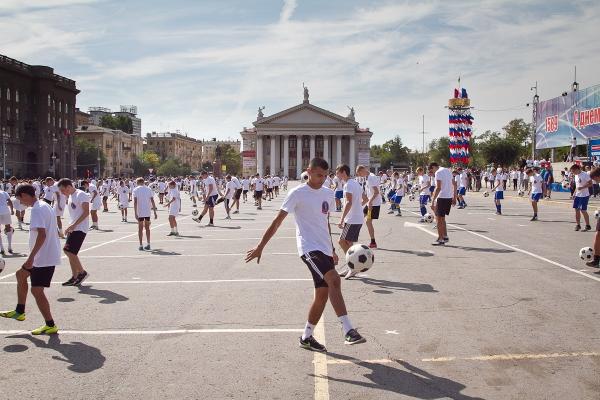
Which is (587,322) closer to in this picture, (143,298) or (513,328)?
(513,328)

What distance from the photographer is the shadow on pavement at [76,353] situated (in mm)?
5262

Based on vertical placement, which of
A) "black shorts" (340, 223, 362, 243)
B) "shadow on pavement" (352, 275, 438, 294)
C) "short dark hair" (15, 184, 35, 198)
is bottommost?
"shadow on pavement" (352, 275, 438, 294)

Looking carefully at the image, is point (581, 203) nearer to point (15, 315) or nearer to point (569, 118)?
point (15, 315)

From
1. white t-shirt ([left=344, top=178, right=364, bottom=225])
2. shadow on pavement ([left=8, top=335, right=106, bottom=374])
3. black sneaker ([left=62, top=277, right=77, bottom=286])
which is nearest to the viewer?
shadow on pavement ([left=8, top=335, right=106, bottom=374])

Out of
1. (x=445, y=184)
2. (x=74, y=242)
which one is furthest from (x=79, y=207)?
(x=445, y=184)

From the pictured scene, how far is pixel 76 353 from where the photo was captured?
5680 mm

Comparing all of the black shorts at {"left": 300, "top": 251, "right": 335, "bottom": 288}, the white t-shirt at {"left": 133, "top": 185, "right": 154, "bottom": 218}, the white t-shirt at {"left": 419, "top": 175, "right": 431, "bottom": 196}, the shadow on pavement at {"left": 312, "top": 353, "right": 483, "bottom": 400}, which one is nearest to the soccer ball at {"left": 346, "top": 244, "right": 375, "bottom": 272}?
the black shorts at {"left": 300, "top": 251, "right": 335, "bottom": 288}

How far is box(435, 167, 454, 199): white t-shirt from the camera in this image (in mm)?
13578

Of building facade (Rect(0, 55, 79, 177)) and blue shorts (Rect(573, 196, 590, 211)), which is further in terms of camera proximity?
building facade (Rect(0, 55, 79, 177))

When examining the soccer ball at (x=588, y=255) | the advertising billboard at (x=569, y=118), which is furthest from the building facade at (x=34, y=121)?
the soccer ball at (x=588, y=255)

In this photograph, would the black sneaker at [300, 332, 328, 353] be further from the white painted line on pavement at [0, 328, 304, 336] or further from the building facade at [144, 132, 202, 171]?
the building facade at [144, 132, 202, 171]

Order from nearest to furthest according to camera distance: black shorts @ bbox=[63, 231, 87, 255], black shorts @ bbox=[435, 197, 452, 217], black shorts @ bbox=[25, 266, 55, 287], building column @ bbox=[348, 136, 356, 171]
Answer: black shorts @ bbox=[25, 266, 55, 287] < black shorts @ bbox=[63, 231, 87, 255] < black shorts @ bbox=[435, 197, 452, 217] < building column @ bbox=[348, 136, 356, 171]

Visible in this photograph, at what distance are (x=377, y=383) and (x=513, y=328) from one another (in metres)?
2.34

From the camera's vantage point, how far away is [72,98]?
95688mm
